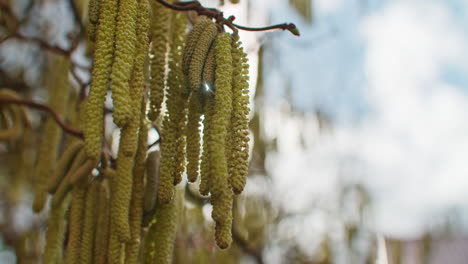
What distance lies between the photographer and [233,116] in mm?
816

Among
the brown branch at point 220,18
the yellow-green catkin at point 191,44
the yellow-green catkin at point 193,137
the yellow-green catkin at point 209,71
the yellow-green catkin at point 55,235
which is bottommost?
the yellow-green catkin at point 55,235

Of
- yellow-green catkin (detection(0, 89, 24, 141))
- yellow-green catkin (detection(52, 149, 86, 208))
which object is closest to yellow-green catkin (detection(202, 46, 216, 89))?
yellow-green catkin (detection(52, 149, 86, 208))

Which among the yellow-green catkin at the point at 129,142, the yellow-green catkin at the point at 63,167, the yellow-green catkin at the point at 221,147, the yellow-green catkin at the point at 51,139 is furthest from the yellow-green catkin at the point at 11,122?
the yellow-green catkin at the point at 221,147

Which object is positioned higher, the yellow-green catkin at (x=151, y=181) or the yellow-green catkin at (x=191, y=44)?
the yellow-green catkin at (x=191, y=44)

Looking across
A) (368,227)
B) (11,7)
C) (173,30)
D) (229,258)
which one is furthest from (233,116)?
(368,227)

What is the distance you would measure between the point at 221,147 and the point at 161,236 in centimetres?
39

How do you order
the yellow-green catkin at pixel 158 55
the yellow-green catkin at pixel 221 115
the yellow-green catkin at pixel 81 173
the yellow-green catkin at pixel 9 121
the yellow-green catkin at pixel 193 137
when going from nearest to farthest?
1. the yellow-green catkin at pixel 221 115
2. the yellow-green catkin at pixel 193 137
3. the yellow-green catkin at pixel 158 55
4. the yellow-green catkin at pixel 81 173
5. the yellow-green catkin at pixel 9 121

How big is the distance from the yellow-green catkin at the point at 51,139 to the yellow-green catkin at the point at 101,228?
33cm

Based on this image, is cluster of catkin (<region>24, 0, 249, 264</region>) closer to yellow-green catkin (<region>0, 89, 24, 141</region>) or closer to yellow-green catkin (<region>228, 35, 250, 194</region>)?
yellow-green catkin (<region>228, 35, 250, 194</region>)

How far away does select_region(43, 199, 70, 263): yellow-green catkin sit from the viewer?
1222 mm

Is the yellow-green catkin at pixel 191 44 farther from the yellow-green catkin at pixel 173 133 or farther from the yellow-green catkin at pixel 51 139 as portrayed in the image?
the yellow-green catkin at pixel 51 139

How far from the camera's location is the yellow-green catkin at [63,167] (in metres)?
1.23

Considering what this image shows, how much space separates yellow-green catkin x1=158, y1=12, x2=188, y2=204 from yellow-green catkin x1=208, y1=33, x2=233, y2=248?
5.3 inches

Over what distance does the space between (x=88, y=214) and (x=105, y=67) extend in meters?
0.43
